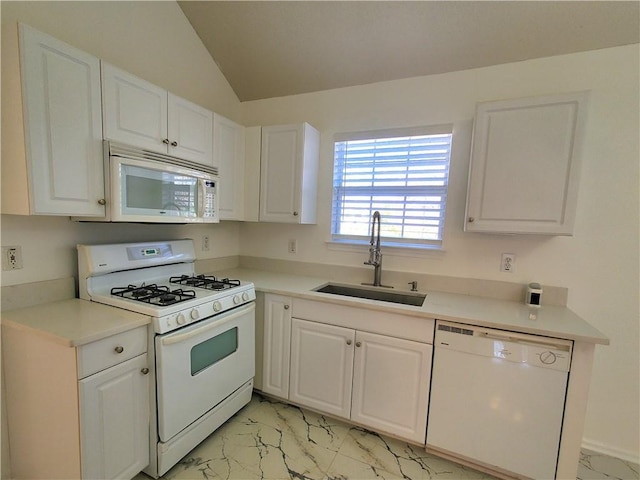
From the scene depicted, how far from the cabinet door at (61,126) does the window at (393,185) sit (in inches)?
63.8

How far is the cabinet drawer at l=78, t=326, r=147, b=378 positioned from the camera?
121 cm

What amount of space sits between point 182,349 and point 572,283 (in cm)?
235

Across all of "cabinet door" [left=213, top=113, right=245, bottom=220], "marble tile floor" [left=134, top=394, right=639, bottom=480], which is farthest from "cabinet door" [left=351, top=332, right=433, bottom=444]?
"cabinet door" [left=213, top=113, right=245, bottom=220]

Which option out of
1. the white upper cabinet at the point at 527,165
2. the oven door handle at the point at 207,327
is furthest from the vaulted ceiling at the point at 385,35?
the oven door handle at the point at 207,327

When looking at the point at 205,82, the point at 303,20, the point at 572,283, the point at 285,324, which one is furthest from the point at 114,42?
the point at 572,283

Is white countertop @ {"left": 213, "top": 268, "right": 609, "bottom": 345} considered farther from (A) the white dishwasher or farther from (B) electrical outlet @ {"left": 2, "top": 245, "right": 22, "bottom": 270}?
(B) electrical outlet @ {"left": 2, "top": 245, "right": 22, "bottom": 270}

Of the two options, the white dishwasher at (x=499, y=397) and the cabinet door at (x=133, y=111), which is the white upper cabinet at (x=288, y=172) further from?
the white dishwasher at (x=499, y=397)

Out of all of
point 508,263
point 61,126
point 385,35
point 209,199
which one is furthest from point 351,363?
point 385,35

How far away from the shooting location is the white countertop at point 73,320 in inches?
47.1

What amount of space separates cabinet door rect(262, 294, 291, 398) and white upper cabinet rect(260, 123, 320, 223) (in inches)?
26.5

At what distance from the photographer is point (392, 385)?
1.79m

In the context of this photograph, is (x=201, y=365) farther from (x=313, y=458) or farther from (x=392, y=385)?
(x=392, y=385)

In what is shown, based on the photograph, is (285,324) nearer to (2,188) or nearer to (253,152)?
(253,152)

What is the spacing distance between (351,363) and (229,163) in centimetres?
174
